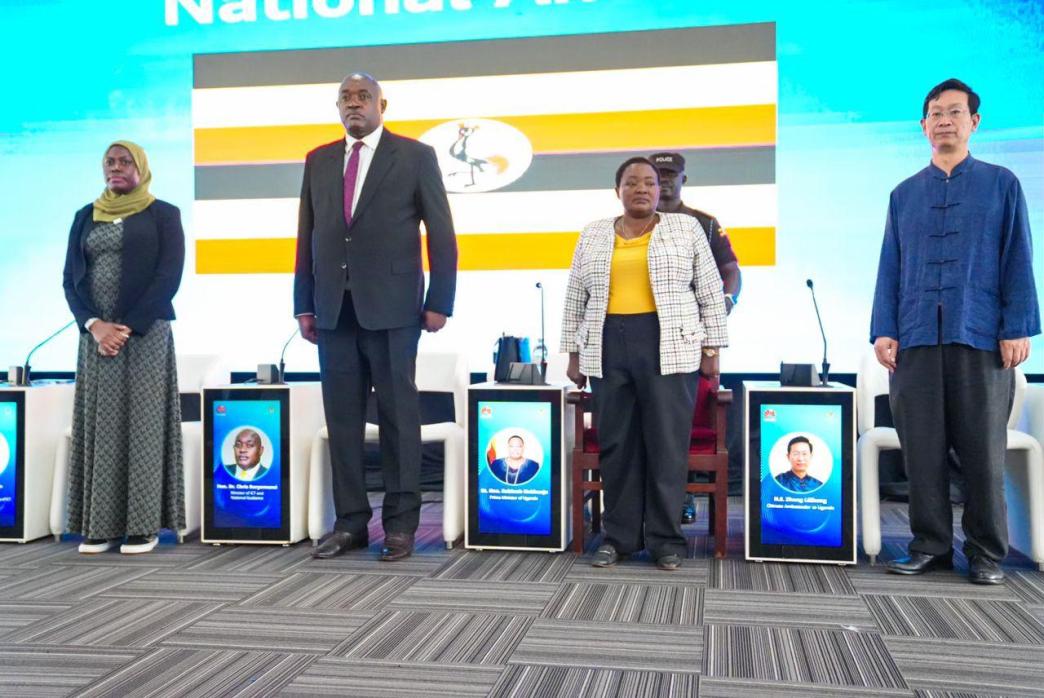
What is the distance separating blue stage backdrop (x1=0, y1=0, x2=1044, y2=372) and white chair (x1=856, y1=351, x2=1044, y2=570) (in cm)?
130

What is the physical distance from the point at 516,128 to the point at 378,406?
206cm

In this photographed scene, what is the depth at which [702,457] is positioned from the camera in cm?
329

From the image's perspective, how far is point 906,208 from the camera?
304 cm

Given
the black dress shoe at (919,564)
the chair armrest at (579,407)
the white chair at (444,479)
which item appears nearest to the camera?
the black dress shoe at (919,564)

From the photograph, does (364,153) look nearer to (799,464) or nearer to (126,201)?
(126,201)

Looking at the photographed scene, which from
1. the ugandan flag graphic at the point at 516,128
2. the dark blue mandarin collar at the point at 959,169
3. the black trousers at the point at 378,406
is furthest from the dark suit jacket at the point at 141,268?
the dark blue mandarin collar at the point at 959,169

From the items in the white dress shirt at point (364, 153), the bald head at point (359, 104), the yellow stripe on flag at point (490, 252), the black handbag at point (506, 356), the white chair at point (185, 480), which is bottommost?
the white chair at point (185, 480)

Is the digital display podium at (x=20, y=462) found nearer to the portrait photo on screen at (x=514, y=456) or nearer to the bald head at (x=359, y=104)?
the bald head at (x=359, y=104)

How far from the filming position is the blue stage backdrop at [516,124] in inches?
179

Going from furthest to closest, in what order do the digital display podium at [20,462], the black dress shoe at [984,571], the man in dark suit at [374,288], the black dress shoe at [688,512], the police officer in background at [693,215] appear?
the black dress shoe at [688,512] < the police officer in background at [693,215] < the digital display podium at [20,462] < the man in dark suit at [374,288] < the black dress shoe at [984,571]

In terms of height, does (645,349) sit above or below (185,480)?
above

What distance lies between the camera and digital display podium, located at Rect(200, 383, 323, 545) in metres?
3.55

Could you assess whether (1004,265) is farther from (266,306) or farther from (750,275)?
(266,306)

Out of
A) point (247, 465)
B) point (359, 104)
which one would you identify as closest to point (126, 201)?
point (359, 104)
